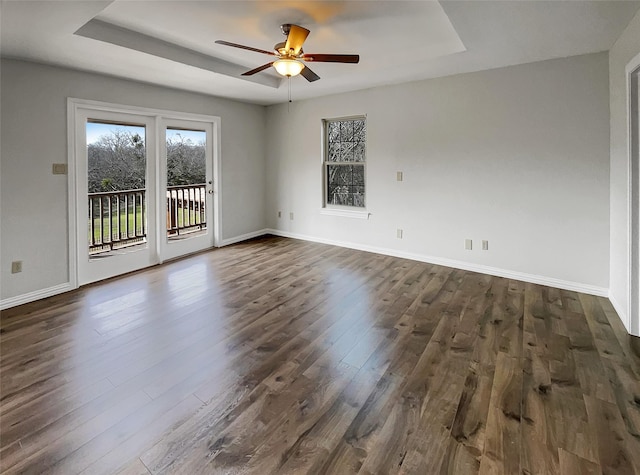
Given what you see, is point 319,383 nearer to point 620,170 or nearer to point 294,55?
point 294,55

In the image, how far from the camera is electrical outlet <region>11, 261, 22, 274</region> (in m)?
3.56

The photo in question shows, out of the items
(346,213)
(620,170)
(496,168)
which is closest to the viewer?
(620,170)

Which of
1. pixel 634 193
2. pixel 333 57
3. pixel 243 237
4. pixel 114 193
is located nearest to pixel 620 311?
pixel 634 193

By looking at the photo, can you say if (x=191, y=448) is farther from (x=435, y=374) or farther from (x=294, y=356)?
(x=435, y=374)

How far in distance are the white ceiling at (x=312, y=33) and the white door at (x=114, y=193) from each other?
2.22ft

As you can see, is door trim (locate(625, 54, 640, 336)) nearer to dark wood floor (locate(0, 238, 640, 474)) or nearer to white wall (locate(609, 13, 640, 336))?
white wall (locate(609, 13, 640, 336))

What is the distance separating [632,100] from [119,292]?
5.09 m

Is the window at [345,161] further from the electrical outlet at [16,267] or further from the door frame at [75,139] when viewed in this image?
the electrical outlet at [16,267]

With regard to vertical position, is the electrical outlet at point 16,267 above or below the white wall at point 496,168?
below

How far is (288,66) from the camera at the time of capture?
3.07 meters

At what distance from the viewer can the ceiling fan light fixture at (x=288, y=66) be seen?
3.04 metres

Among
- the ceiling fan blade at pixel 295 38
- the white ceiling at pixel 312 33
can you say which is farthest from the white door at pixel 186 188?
the ceiling fan blade at pixel 295 38

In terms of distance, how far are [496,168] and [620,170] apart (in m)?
1.28

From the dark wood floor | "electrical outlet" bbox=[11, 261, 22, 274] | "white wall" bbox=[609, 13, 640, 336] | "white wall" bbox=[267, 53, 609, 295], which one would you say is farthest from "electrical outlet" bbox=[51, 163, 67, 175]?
"white wall" bbox=[609, 13, 640, 336]
